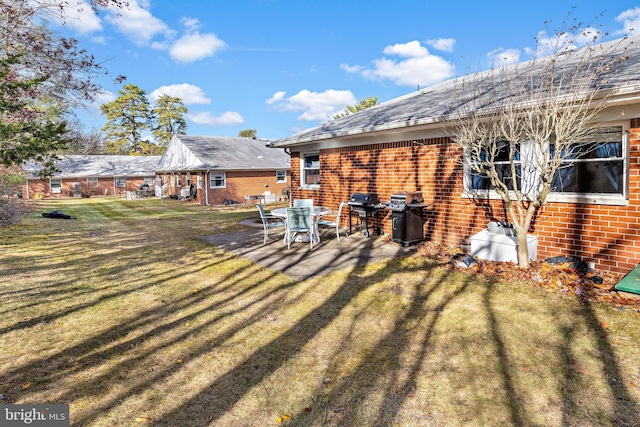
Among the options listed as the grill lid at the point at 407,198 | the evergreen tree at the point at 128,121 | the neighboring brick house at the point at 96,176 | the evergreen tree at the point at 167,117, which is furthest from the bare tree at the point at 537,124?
the evergreen tree at the point at 128,121

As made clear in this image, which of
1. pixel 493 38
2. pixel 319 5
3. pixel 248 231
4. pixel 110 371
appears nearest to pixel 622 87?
pixel 493 38

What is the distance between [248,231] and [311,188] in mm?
2572

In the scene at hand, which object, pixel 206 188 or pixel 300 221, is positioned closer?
pixel 300 221

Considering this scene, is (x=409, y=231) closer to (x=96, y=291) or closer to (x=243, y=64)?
(x=96, y=291)

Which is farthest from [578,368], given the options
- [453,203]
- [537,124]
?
[453,203]

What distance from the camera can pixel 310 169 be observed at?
1255 cm

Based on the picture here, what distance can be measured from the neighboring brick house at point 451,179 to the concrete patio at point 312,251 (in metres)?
1.05

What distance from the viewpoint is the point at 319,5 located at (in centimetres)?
1662

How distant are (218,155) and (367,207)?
2021 cm

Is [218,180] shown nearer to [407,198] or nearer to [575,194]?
[407,198]

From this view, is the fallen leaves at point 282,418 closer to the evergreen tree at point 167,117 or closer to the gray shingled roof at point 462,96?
the gray shingled roof at point 462,96

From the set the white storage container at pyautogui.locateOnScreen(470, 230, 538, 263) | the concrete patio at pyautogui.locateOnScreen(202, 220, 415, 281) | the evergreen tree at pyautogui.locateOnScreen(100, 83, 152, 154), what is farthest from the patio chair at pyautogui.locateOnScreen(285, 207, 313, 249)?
the evergreen tree at pyautogui.locateOnScreen(100, 83, 152, 154)

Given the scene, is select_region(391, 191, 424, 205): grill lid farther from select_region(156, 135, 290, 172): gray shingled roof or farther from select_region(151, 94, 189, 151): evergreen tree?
select_region(151, 94, 189, 151): evergreen tree

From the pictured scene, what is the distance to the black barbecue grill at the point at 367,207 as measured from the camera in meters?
9.23
